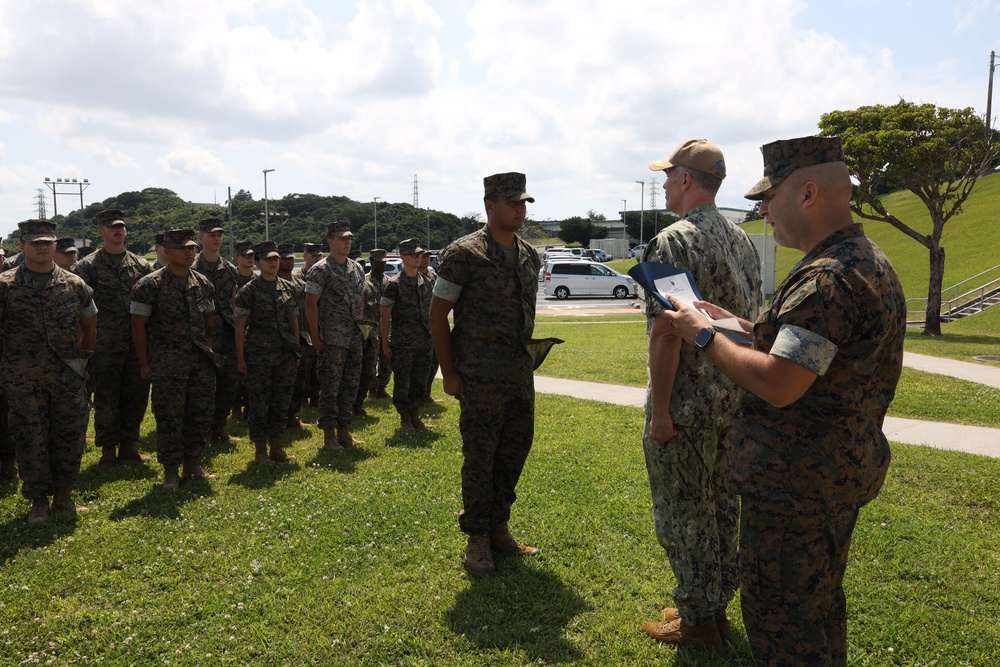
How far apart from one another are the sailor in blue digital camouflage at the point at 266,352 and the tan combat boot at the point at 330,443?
0.46 meters

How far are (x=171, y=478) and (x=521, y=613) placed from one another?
149 inches

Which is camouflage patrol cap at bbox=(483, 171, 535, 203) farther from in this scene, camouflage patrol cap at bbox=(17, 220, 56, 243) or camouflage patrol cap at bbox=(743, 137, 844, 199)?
camouflage patrol cap at bbox=(17, 220, 56, 243)

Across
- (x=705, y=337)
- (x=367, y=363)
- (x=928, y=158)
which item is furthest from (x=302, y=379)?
(x=928, y=158)

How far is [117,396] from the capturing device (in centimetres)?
709

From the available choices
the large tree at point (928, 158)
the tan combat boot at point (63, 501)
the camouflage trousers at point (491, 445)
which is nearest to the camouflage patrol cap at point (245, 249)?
the tan combat boot at point (63, 501)

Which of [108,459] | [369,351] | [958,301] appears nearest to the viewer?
[108,459]

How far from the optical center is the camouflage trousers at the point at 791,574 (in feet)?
7.70

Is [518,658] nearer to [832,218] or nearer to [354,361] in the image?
[832,218]

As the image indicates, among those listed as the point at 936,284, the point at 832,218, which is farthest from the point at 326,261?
the point at 936,284

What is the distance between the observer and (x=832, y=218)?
7.68ft

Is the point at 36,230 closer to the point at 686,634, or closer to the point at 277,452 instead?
the point at 277,452

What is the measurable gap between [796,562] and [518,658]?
67.8 inches

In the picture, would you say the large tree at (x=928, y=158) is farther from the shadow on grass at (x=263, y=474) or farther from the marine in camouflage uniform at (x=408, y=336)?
the shadow on grass at (x=263, y=474)

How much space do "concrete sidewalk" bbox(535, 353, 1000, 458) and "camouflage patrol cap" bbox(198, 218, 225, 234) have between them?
204 inches
